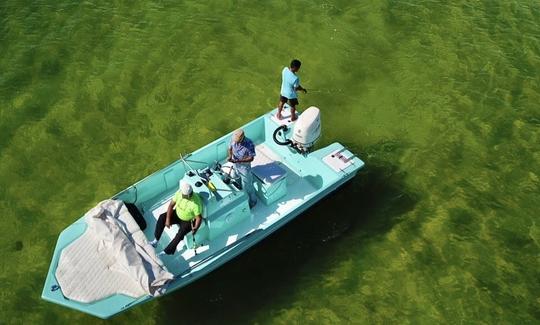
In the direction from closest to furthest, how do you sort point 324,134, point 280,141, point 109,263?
point 109,263, point 280,141, point 324,134

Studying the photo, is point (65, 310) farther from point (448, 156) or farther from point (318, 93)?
point (448, 156)

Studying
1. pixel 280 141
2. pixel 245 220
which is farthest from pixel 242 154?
pixel 280 141

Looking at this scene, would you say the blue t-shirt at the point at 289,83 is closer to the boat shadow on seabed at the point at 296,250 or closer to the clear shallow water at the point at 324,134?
the clear shallow water at the point at 324,134

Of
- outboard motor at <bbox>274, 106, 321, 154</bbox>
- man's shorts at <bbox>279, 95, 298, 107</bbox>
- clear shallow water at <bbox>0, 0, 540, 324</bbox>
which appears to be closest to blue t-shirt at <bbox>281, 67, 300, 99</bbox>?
man's shorts at <bbox>279, 95, 298, 107</bbox>

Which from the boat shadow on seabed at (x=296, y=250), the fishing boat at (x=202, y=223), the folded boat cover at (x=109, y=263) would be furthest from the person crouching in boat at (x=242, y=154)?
the folded boat cover at (x=109, y=263)

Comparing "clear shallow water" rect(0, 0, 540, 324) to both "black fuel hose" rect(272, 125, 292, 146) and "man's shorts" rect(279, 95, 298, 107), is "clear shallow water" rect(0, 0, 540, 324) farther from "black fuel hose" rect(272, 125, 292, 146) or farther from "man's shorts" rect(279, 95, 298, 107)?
"man's shorts" rect(279, 95, 298, 107)

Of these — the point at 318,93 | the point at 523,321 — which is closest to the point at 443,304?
the point at 523,321

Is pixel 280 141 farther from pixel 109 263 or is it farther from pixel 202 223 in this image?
pixel 109 263
